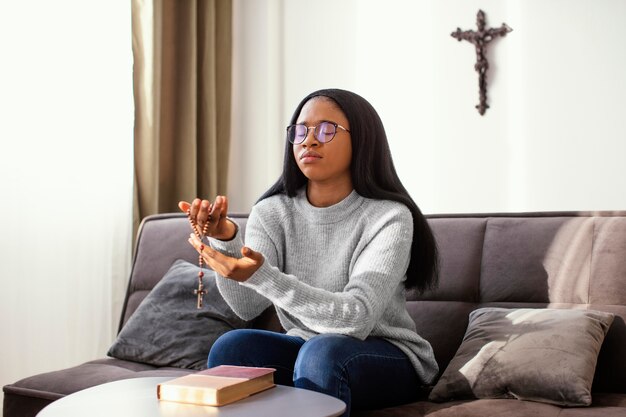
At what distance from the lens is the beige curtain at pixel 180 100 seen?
3.38m

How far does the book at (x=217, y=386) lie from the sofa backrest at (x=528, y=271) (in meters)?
0.79

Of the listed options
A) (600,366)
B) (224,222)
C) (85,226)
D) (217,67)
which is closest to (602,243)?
(600,366)

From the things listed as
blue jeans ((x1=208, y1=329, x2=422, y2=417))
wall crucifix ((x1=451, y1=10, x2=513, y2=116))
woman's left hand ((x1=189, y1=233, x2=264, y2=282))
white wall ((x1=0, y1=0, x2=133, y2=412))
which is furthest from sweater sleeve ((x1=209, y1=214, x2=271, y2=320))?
wall crucifix ((x1=451, y1=10, x2=513, y2=116))

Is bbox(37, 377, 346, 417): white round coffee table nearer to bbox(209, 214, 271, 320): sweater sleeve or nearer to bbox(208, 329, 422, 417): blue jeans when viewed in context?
bbox(208, 329, 422, 417): blue jeans

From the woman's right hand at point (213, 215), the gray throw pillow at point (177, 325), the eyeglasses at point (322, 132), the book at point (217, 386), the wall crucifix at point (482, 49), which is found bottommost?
the gray throw pillow at point (177, 325)

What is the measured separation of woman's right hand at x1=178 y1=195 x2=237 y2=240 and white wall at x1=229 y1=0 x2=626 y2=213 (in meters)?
1.70

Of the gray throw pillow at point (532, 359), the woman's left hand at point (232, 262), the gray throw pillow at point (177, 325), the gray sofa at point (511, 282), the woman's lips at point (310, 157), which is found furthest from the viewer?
the gray throw pillow at point (177, 325)

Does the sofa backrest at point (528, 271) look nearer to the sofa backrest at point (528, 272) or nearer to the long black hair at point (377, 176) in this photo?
the sofa backrest at point (528, 272)

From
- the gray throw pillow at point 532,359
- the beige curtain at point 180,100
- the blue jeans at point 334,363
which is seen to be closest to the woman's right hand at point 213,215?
the blue jeans at point 334,363

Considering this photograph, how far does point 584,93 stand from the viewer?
3.02 metres

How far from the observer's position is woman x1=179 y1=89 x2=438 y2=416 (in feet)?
5.58

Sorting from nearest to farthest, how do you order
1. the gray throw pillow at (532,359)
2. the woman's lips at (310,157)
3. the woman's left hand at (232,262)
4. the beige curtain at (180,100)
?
1. the woman's left hand at (232,262)
2. the gray throw pillow at (532,359)
3. the woman's lips at (310,157)
4. the beige curtain at (180,100)

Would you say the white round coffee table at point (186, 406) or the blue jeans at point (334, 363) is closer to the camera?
the white round coffee table at point (186, 406)

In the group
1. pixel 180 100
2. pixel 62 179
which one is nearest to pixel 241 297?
pixel 62 179
